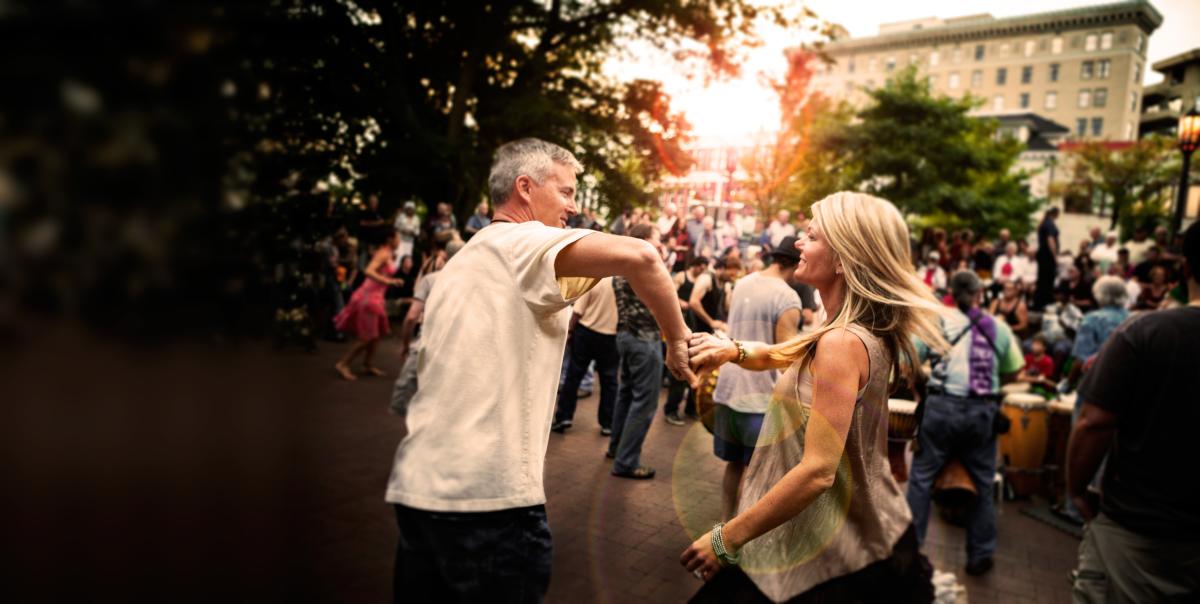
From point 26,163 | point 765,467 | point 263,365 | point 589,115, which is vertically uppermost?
point 589,115

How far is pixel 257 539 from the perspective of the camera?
802 mm

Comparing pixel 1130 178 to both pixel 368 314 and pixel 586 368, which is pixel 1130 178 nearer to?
pixel 586 368

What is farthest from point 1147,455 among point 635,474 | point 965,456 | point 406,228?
point 406,228

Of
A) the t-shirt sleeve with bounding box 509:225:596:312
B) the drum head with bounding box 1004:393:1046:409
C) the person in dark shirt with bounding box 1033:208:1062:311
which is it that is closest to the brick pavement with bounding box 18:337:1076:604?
the t-shirt sleeve with bounding box 509:225:596:312

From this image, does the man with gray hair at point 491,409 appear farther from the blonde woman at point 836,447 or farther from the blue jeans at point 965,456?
the blue jeans at point 965,456

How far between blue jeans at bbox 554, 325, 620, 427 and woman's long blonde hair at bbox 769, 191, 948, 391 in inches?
198

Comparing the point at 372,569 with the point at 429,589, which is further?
the point at 372,569

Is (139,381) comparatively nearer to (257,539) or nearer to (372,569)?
(257,539)

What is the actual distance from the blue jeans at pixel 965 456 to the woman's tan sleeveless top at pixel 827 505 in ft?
10.1

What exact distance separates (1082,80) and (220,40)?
3901 inches

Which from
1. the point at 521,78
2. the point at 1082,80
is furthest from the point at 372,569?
the point at 1082,80

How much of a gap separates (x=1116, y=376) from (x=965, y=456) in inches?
113

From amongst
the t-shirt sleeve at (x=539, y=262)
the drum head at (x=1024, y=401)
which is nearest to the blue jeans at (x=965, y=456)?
the drum head at (x=1024, y=401)

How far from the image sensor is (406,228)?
556 inches
